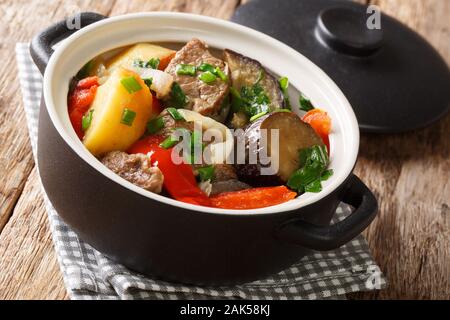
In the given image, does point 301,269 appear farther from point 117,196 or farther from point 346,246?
point 117,196

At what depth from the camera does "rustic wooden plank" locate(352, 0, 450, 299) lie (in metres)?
2.12

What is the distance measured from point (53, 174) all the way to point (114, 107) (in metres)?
0.20

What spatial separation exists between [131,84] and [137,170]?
0.21 meters

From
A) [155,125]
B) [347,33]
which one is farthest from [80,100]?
[347,33]

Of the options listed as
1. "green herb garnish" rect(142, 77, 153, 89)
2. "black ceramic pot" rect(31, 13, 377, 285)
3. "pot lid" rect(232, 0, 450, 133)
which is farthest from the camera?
"pot lid" rect(232, 0, 450, 133)

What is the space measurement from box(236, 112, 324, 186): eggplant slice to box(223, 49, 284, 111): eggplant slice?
15 centimetres

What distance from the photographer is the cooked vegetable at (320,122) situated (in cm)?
196

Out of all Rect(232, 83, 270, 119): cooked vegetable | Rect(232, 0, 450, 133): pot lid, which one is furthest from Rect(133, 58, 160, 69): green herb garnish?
Rect(232, 0, 450, 133): pot lid

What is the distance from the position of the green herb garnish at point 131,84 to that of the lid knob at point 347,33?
1.02m

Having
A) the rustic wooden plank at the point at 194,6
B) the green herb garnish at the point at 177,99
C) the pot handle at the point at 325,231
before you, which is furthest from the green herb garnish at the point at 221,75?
the rustic wooden plank at the point at 194,6

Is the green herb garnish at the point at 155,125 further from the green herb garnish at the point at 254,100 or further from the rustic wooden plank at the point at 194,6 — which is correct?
the rustic wooden plank at the point at 194,6

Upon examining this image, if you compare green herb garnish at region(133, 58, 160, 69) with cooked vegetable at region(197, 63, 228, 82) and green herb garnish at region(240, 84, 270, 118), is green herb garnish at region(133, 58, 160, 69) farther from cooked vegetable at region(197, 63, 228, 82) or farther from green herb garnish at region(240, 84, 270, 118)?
green herb garnish at region(240, 84, 270, 118)

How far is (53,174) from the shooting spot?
1710 mm
